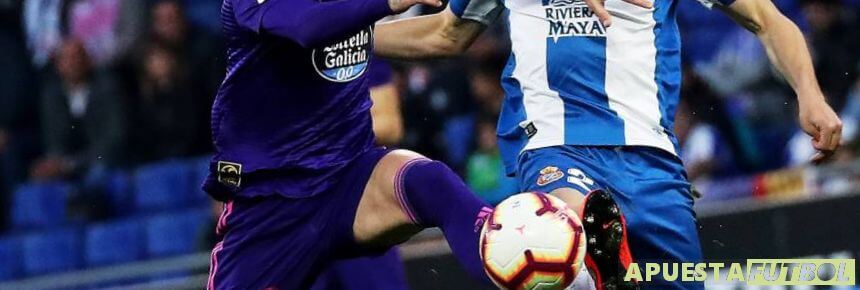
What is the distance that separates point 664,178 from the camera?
5.80m

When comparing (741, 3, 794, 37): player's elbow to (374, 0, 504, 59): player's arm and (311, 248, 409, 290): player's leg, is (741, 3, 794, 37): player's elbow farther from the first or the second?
(311, 248, 409, 290): player's leg

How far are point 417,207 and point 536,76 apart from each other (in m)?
0.60

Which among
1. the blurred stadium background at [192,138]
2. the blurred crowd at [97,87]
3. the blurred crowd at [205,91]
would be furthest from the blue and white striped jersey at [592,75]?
the blurred crowd at [97,87]

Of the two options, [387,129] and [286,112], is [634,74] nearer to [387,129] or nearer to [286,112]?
[286,112]

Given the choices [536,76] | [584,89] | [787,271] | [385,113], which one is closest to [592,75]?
[584,89]

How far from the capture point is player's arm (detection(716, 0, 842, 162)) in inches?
225

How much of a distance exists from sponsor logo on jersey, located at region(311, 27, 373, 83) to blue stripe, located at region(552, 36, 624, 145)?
0.61 m

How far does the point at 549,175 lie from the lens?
563cm

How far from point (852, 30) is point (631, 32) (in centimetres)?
442

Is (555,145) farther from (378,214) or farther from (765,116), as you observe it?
(765,116)

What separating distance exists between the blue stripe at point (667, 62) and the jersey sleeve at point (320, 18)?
3.63ft

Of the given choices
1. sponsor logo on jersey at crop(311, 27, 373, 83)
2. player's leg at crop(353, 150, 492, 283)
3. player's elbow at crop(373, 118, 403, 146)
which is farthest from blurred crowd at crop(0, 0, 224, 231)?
player's leg at crop(353, 150, 492, 283)

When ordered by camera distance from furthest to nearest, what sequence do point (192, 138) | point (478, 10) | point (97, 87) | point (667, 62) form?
point (97, 87), point (192, 138), point (478, 10), point (667, 62)

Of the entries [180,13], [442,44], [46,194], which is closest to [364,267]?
[442,44]
